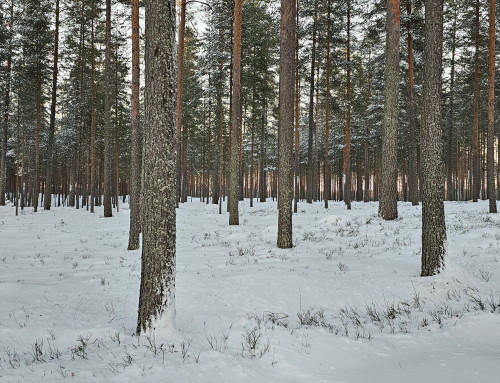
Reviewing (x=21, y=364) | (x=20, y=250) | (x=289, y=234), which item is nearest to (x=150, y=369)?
(x=21, y=364)

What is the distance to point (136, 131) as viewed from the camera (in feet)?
32.3

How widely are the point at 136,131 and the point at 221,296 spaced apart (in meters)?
7.09

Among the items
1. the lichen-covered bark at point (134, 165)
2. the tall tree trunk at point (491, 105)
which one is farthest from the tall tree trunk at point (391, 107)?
the lichen-covered bark at point (134, 165)

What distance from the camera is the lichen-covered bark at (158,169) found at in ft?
11.4

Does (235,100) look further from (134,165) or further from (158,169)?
(158,169)

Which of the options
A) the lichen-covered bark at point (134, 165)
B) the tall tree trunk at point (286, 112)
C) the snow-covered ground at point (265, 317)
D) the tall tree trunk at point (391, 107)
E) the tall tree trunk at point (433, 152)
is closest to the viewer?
the snow-covered ground at point (265, 317)

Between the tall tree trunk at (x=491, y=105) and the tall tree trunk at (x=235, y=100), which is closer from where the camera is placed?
the tall tree trunk at (x=235, y=100)

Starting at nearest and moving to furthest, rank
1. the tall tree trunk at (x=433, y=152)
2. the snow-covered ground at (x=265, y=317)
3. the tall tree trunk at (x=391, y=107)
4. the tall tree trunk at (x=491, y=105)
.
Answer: the snow-covered ground at (x=265, y=317)
the tall tree trunk at (x=433, y=152)
the tall tree trunk at (x=391, y=107)
the tall tree trunk at (x=491, y=105)

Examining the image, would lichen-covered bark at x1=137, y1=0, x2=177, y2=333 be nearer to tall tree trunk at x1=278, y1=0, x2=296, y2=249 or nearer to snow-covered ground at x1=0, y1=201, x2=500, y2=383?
snow-covered ground at x1=0, y1=201, x2=500, y2=383

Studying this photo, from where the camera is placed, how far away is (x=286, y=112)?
859 centimetres

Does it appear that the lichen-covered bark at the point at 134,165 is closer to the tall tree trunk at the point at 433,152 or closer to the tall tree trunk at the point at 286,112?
the tall tree trunk at the point at 286,112

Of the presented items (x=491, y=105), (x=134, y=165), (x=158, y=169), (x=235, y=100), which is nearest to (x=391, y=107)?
(x=491, y=105)

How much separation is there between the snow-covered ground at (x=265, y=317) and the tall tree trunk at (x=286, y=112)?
2.79 ft

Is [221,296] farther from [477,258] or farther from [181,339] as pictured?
[477,258]
